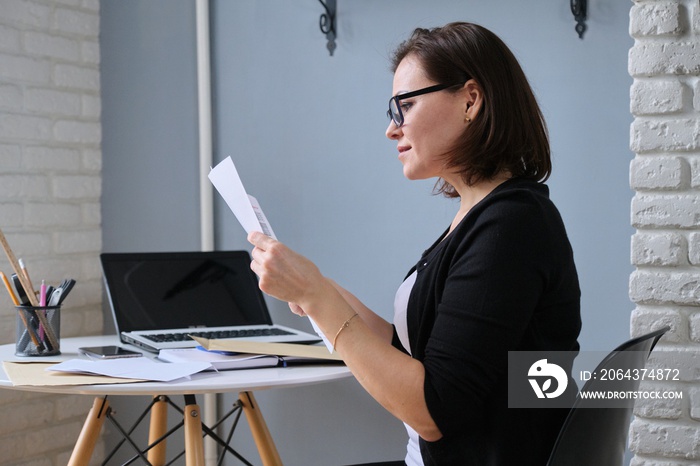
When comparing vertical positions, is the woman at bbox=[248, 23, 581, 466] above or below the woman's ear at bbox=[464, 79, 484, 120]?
below

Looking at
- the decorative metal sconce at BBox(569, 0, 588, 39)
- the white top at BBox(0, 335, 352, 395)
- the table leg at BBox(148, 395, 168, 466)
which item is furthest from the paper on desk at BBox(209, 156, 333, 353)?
the decorative metal sconce at BBox(569, 0, 588, 39)

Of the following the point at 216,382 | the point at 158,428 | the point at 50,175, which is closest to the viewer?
the point at 216,382

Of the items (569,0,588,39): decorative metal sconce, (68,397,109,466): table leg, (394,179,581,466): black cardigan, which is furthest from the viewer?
(569,0,588,39): decorative metal sconce

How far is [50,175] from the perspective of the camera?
249cm

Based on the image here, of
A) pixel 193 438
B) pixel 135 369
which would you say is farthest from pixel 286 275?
pixel 193 438

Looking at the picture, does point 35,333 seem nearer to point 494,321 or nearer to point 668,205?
point 494,321

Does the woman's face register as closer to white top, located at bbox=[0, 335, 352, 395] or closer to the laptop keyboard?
white top, located at bbox=[0, 335, 352, 395]

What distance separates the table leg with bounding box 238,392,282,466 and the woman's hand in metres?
0.83

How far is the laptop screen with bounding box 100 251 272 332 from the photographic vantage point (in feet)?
6.66

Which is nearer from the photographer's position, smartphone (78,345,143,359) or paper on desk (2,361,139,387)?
paper on desk (2,361,139,387)

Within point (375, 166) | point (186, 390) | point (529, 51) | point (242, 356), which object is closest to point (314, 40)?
point (375, 166)

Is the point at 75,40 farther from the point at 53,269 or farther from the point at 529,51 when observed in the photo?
the point at 529,51

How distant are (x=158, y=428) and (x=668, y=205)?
1287 mm

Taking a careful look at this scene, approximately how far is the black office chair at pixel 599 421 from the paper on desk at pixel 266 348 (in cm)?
71
